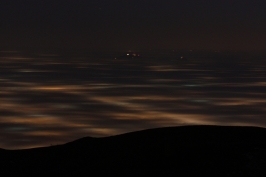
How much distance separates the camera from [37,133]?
25.9 m

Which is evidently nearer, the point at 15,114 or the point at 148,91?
the point at 15,114

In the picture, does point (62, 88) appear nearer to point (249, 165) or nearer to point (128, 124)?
point (128, 124)

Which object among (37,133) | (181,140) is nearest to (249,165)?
(181,140)

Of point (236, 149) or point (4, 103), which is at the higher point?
point (4, 103)

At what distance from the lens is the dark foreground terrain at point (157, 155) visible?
8.30 metres

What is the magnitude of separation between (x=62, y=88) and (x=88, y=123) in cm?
2502

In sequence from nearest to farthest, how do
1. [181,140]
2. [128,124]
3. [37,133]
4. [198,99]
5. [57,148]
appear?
[181,140] < [57,148] < [37,133] < [128,124] < [198,99]

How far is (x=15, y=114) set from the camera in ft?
110

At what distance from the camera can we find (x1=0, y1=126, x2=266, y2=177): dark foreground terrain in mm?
8297

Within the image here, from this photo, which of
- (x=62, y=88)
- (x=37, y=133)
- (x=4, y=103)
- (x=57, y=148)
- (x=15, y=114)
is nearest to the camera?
(x=57, y=148)

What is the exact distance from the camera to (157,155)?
8.86m

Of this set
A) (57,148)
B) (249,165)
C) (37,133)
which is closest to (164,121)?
(37,133)

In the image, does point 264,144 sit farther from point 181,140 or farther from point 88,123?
point 88,123

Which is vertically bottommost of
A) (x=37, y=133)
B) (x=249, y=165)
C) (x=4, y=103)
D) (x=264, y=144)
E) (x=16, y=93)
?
(x=249, y=165)
